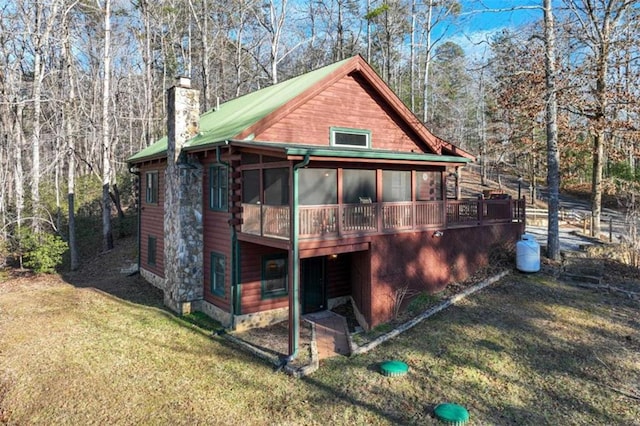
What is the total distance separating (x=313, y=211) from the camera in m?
9.79

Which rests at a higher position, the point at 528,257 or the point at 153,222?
the point at 153,222

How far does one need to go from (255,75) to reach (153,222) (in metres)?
19.6

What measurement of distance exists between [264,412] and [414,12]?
30268mm

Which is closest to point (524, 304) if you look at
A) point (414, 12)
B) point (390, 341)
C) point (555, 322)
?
point (555, 322)

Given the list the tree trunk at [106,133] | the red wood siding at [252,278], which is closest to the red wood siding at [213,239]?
the red wood siding at [252,278]

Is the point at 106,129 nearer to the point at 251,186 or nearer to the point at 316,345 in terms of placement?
the point at 251,186

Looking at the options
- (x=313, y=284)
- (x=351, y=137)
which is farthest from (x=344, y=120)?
(x=313, y=284)

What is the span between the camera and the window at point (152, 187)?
51.6 feet

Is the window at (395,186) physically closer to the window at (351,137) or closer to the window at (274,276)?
the window at (351,137)

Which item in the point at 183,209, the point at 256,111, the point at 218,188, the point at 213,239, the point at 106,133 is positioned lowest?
the point at 213,239

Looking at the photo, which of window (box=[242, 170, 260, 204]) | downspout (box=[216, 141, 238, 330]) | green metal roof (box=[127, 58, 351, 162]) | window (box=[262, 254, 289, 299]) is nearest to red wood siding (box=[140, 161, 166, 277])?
green metal roof (box=[127, 58, 351, 162])

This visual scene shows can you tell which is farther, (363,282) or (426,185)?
(426,185)

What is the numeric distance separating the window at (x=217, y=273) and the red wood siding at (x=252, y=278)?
92 centimetres

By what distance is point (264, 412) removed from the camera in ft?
24.0
